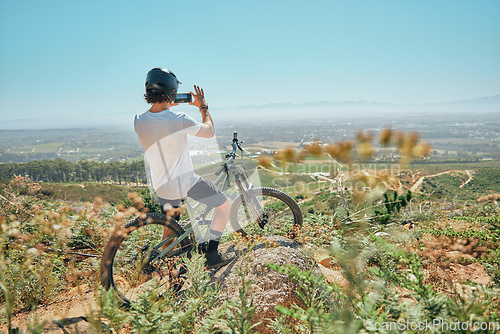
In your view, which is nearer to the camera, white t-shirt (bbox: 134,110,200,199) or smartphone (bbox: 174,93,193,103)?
white t-shirt (bbox: 134,110,200,199)

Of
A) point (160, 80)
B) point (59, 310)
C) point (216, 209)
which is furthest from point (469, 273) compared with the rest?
point (59, 310)

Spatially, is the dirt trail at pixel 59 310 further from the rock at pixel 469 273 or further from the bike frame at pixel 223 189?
the rock at pixel 469 273

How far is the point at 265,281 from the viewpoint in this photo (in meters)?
2.87

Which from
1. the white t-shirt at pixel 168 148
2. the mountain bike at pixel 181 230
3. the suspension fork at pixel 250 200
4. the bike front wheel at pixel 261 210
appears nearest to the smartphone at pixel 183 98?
the white t-shirt at pixel 168 148

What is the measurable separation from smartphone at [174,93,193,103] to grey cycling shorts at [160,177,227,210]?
1.01 m

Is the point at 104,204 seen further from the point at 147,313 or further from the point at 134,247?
the point at 147,313

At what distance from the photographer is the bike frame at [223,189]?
3389 millimetres

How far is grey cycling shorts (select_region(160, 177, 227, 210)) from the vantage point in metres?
3.31

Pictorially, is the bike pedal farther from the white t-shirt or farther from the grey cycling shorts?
the white t-shirt

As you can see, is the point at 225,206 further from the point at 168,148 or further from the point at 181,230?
the point at 168,148

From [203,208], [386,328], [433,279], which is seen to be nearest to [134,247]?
[203,208]

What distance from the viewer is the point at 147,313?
6.00 ft

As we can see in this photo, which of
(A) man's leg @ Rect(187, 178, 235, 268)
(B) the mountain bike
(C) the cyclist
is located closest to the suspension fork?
(B) the mountain bike

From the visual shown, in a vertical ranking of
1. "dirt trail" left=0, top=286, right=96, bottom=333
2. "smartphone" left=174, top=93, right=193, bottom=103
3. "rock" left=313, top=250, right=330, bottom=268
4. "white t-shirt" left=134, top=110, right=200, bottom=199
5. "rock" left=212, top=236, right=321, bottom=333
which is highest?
"smartphone" left=174, top=93, right=193, bottom=103
